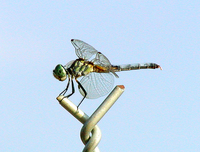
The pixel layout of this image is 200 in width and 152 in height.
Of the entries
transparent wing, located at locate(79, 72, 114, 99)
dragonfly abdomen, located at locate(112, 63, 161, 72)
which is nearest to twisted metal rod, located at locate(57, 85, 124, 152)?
transparent wing, located at locate(79, 72, 114, 99)

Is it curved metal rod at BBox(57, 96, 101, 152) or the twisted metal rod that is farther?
curved metal rod at BBox(57, 96, 101, 152)

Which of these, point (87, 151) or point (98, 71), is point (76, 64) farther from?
point (87, 151)

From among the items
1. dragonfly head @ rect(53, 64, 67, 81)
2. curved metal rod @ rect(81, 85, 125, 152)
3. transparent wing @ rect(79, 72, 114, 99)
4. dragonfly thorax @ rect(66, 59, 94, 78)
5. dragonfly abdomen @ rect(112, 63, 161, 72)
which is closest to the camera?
curved metal rod @ rect(81, 85, 125, 152)

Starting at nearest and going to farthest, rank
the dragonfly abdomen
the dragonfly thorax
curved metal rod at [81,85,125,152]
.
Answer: curved metal rod at [81,85,125,152] → the dragonfly thorax → the dragonfly abdomen

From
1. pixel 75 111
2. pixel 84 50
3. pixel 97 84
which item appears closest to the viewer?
pixel 75 111

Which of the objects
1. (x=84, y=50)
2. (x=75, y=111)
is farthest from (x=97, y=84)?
(x=75, y=111)

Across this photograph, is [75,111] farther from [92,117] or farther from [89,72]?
[89,72]

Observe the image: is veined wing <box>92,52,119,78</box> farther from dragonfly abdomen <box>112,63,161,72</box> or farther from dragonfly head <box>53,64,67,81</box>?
dragonfly abdomen <box>112,63,161,72</box>

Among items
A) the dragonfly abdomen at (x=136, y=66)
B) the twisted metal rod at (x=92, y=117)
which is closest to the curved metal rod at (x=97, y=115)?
the twisted metal rod at (x=92, y=117)
